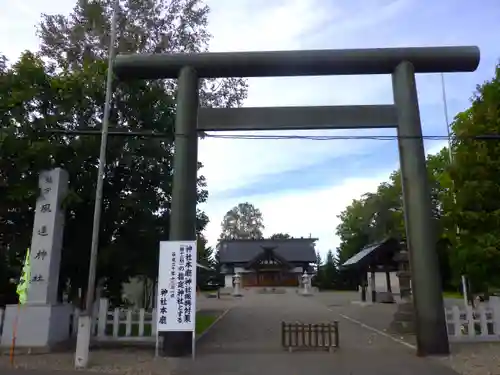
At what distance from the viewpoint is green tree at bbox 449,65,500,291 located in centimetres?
1248

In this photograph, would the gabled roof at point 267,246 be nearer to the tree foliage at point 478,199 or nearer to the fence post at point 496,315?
the tree foliage at point 478,199

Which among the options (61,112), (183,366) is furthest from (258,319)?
(61,112)

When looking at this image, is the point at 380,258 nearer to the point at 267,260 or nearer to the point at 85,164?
the point at 85,164

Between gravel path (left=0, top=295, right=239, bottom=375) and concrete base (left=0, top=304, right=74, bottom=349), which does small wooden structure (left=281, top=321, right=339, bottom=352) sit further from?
concrete base (left=0, top=304, right=74, bottom=349)

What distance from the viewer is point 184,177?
34.1 ft

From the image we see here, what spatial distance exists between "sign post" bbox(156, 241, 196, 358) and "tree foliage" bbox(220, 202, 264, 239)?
67.2 meters

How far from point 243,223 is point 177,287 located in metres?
69.0

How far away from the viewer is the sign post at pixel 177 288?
30.9 ft

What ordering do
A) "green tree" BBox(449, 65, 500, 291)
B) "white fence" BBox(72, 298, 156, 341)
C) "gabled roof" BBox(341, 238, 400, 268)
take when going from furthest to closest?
"gabled roof" BBox(341, 238, 400, 268)
"green tree" BBox(449, 65, 500, 291)
"white fence" BBox(72, 298, 156, 341)

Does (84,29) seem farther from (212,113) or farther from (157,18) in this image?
(212,113)

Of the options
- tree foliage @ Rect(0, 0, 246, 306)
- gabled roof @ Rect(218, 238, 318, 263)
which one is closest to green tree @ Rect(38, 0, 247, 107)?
tree foliage @ Rect(0, 0, 246, 306)

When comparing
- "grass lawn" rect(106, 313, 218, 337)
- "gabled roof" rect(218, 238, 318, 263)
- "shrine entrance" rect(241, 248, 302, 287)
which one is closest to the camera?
"grass lawn" rect(106, 313, 218, 337)

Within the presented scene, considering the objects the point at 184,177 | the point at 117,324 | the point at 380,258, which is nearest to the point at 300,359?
the point at 184,177

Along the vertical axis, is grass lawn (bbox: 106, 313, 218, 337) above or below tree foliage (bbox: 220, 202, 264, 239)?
below
